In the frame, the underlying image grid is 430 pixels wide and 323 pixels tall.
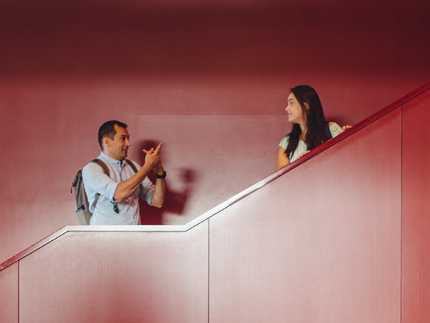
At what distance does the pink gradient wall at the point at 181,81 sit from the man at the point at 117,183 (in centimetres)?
50

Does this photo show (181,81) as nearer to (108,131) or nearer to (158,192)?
(108,131)

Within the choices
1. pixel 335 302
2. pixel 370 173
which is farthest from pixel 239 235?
pixel 370 173

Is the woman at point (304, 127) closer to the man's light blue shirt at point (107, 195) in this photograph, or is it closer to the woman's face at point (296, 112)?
the woman's face at point (296, 112)

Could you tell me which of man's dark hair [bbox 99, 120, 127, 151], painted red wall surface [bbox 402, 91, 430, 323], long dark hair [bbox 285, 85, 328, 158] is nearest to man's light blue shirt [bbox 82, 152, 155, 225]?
man's dark hair [bbox 99, 120, 127, 151]

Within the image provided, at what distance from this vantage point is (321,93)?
2857mm

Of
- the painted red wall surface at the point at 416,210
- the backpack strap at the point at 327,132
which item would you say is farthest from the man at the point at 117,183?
the painted red wall surface at the point at 416,210

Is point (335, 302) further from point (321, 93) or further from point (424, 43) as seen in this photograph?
point (424, 43)

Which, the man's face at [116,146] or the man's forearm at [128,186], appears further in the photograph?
the man's face at [116,146]

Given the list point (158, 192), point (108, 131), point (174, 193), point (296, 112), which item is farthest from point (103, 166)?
point (296, 112)

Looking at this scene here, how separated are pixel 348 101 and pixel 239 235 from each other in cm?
227

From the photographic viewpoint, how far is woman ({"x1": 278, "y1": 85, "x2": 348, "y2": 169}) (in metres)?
1.87

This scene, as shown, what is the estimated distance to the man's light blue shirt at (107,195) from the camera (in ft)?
6.58

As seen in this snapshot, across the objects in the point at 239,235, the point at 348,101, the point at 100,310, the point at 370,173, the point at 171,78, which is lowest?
the point at 100,310

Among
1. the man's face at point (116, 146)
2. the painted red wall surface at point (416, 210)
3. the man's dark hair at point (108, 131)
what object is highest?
the man's dark hair at point (108, 131)
